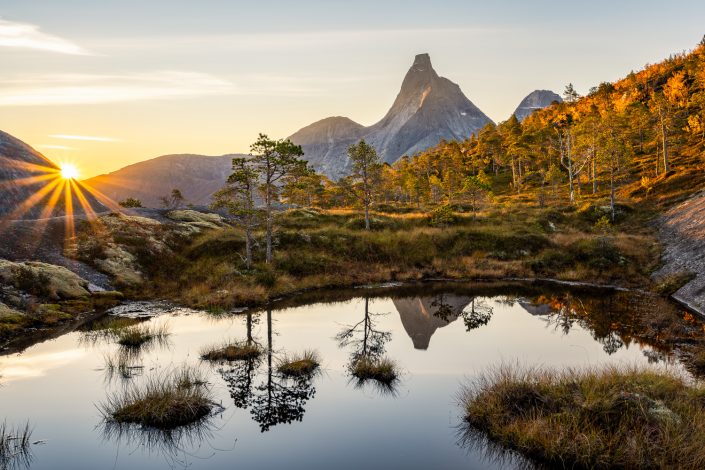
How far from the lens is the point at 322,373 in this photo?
18688 millimetres

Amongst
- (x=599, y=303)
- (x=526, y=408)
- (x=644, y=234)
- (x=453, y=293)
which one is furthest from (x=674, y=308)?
(x=644, y=234)

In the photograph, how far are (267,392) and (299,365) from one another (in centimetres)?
263

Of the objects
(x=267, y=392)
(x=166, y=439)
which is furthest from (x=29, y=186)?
(x=166, y=439)

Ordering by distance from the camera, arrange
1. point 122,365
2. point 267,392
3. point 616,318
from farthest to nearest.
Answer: point 616,318 < point 122,365 < point 267,392

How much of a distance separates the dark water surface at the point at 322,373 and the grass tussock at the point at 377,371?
1.61ft

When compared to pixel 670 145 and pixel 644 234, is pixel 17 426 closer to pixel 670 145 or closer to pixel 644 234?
pixel 644 234

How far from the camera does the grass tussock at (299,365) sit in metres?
18.7

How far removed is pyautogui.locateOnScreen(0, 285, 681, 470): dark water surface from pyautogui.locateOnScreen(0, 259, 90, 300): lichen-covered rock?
6.99 metres

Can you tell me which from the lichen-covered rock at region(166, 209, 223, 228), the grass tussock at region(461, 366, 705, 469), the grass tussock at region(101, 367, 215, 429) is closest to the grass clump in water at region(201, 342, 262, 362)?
the grass tussock at region(101, 367, 215, 429)

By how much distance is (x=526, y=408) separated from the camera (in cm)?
1368

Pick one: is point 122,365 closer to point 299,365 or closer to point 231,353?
point 231,353

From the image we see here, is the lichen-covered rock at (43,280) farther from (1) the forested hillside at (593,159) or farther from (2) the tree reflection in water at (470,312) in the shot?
(1) the forested hillside at (593,159)

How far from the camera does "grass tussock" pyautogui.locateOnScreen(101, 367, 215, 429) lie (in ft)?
46.3

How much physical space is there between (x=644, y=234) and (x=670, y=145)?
45.4m
